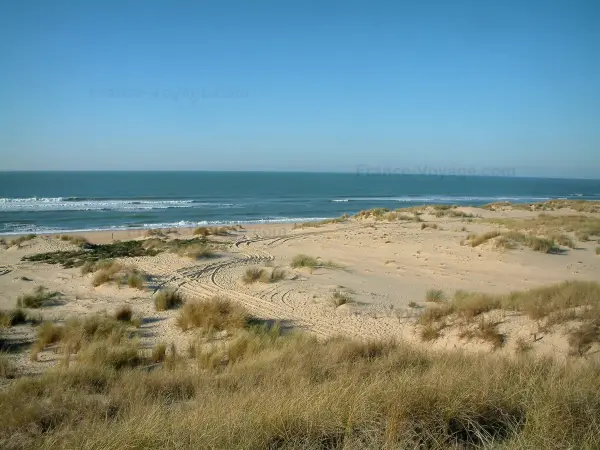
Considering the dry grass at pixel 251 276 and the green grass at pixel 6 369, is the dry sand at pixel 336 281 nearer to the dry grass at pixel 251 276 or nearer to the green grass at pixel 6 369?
the dry grass at pixel 251 276

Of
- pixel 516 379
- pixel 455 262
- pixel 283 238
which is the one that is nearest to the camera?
pixel 516 379

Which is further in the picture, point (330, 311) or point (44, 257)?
point (44, 257)

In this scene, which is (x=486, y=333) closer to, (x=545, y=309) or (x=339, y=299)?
(x=545, y=309)

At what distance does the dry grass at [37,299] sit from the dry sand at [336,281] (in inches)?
10.9

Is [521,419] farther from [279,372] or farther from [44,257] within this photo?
[44,257]

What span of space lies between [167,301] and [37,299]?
354 cm

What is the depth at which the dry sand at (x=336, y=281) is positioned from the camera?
940 cm

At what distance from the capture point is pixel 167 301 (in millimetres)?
11656

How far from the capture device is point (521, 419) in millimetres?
3824

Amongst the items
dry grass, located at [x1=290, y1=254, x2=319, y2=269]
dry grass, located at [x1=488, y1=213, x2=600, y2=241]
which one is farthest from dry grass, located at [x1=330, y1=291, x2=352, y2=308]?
dry grass, located at [x1=488, y1=213, x2=600, y2=241]

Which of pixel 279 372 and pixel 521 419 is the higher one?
pixel 521 419

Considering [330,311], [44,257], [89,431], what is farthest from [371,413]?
[44,257]

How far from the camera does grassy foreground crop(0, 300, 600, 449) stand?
356cm

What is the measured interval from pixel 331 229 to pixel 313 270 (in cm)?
1398
